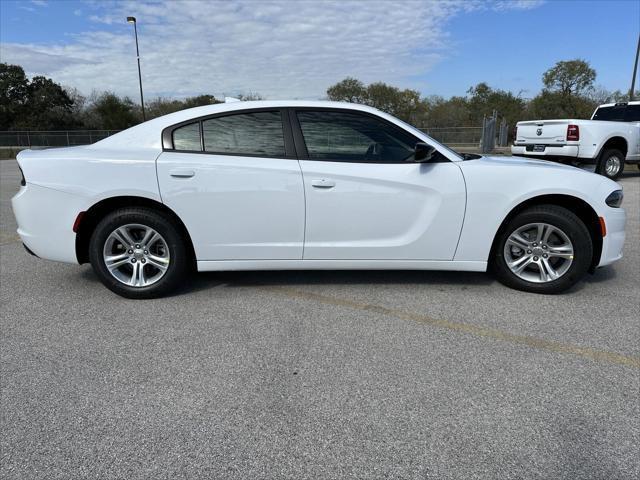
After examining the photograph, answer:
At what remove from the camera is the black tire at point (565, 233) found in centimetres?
386

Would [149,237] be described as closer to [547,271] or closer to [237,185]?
[237,185]

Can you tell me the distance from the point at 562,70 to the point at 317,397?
1836 inches

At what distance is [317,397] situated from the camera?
99.0 inches

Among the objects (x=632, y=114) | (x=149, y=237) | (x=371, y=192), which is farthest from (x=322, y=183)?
(x=632, y=114)

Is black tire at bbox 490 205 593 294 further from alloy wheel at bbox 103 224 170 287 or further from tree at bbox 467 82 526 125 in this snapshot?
tree at bbox 467 82 526 125

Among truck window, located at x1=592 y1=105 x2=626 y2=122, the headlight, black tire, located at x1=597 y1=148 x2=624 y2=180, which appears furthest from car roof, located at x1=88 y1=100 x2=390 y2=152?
truck window, located at x1=592 y1=105 x2=626 y2=122

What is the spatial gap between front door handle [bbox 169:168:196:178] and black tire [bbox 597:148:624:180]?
1076 cm

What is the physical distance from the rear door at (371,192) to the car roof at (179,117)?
0.33 feet

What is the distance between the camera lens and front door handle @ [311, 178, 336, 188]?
12.2ft

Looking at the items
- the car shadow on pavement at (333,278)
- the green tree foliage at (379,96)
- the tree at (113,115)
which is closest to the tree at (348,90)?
the green tree foliage at (379,96)

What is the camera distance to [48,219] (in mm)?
3834

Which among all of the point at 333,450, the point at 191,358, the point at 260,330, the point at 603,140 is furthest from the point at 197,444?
the point at 603,140

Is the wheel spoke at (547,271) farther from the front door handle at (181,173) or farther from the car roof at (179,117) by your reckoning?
the front door handle at (181,173)

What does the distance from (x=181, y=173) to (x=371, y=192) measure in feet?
5.04
